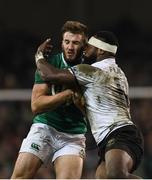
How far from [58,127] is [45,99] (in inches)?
13.5

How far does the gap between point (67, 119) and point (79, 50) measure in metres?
0.54

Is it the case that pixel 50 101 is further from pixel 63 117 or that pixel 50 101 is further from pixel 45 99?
pixel 63 117

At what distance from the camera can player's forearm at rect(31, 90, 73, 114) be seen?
18.8 feet

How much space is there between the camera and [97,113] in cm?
568

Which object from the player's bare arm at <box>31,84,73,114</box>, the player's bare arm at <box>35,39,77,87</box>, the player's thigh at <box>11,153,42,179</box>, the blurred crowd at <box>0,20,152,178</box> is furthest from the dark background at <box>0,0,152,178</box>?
the player's bare arm at <box>35,39,77,87</box>

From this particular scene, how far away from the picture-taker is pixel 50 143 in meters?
6.04

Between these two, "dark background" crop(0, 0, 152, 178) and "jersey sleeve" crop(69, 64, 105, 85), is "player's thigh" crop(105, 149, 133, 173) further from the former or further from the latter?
"dark background" crop(0, 0, 152, 178)

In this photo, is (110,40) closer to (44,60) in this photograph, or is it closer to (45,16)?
(44,60)

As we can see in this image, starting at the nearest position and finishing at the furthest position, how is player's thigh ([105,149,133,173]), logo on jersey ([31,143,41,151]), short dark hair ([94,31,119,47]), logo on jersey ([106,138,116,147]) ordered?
player's thigh ([105,149,133,173]) < logo on jersey ([106,138,116,147]) < short dark hair ([94,31,119,47]) < logo on jersey ([31,143,41,151])

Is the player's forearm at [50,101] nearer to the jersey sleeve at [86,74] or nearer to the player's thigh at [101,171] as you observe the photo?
the jersey sleeve at [86,74]

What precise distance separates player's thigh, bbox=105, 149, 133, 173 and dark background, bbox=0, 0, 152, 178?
3.12m

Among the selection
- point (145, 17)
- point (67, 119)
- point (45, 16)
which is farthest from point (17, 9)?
point (67, 119)

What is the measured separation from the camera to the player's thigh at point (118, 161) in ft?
17.5

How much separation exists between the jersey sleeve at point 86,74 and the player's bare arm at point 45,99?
5.2 inches
